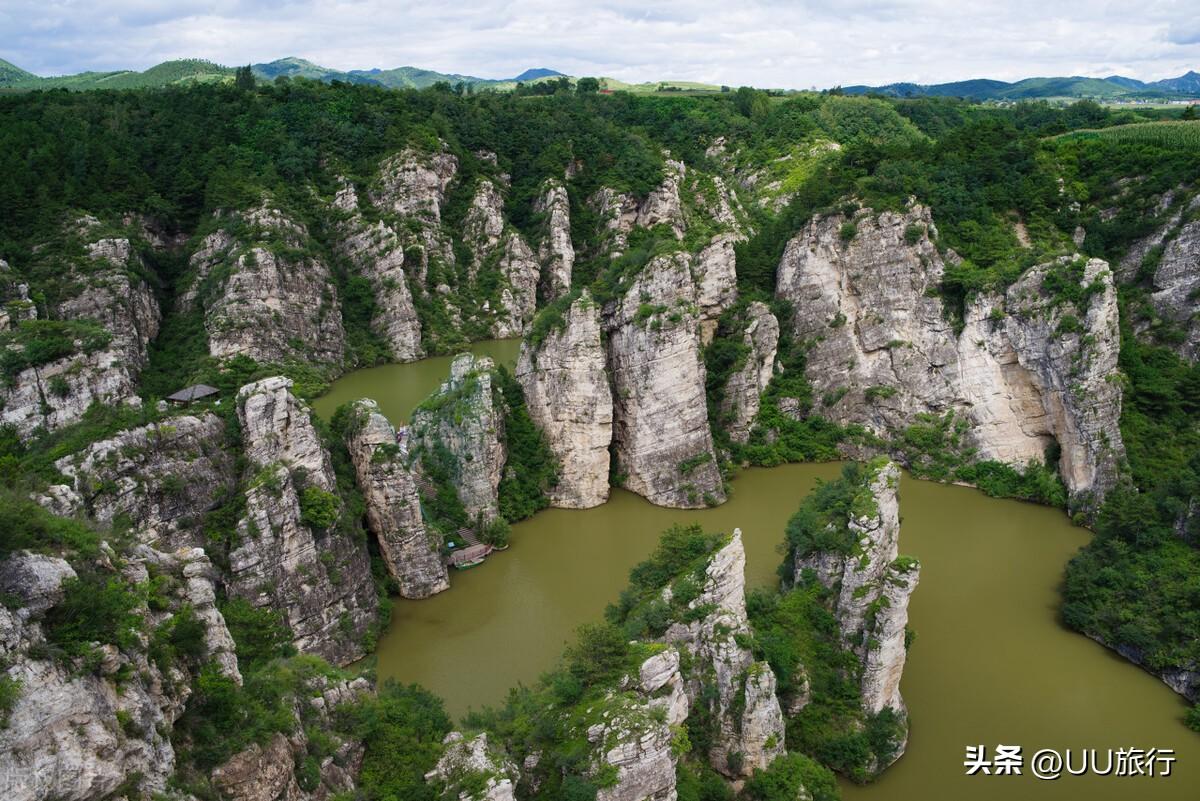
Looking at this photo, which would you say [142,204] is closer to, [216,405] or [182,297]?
[182,297]

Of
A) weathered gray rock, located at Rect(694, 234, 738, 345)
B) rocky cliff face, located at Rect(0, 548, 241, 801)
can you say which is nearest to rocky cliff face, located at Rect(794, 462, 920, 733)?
rocky cliff face, located at Rect(0, 548, 241, 801)

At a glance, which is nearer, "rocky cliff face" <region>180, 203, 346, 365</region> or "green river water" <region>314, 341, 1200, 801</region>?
"green river water" <region>314, 341, 1200, 801</region>

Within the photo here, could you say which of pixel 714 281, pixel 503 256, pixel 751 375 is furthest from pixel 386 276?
pixel 751 375

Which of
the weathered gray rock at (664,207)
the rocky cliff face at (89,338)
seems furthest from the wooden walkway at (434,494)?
the weathered gray rock at (664,207)

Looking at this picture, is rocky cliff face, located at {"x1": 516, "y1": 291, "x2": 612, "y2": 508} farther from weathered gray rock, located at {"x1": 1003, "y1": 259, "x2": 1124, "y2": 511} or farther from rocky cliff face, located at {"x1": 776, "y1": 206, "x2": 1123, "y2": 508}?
weathered gray rock, located at {"x1": 1003, "y1": 259, "x2": 1124, "y2": 511}

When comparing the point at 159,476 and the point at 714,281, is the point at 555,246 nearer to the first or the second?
the point at 714,281
